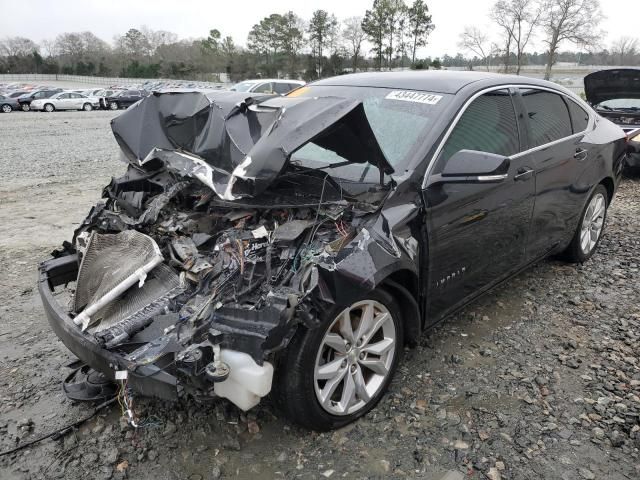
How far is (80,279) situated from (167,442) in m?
1.01

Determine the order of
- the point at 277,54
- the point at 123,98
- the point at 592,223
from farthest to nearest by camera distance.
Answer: the point at 277,54 → the point at 123,98 → the point at 592,223

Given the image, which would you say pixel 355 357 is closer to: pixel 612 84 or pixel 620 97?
pixel 612 84

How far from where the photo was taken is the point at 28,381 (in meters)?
3.07

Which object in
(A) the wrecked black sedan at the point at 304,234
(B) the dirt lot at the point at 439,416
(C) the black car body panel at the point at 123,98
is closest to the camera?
(A) the wrecked black sedan at the point at 304,234

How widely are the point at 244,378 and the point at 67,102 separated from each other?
34.3 meters

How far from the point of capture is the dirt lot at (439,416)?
7.93 feet

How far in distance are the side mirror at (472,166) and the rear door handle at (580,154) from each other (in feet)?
5.14

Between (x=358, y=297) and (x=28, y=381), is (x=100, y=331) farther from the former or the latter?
(x=358, y=297)

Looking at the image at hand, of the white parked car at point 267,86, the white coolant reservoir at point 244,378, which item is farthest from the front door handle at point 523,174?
the white parked car at point 267,86

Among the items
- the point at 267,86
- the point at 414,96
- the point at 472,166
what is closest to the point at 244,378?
the point at 472,166

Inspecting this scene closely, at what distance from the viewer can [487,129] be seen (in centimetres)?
326

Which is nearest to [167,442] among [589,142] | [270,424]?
[270,424]

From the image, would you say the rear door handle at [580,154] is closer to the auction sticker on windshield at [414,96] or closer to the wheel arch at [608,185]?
the wheel arch at [608,185]

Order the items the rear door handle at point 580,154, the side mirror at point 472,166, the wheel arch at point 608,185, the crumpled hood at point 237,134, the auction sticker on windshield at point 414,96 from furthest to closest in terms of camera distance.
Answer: the wheel arch at point 608,185, the rear door handle at point 580,154, the auction sticker on windshield at point 414,96, the side mirror at point 472,166, the crumpled hood at point 237,134
